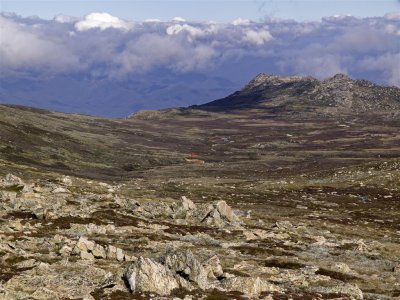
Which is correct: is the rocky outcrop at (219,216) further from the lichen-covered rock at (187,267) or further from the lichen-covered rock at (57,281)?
the lichen-covered rock at (187,267)

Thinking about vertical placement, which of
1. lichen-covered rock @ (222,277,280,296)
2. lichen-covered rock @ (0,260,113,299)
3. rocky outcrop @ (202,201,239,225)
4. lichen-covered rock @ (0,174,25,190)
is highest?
lichen-covered rock @ (0,174,25,190)

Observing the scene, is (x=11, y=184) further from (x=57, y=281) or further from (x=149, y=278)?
(x=149, y=278)

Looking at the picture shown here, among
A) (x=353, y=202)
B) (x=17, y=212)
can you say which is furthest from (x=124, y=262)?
(x=353, y=202)

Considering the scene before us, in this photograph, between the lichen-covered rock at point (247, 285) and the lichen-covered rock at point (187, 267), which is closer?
the lichen-covered rock at point (247, 285)

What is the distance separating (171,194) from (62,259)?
96967mm

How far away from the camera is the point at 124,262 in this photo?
53.4m

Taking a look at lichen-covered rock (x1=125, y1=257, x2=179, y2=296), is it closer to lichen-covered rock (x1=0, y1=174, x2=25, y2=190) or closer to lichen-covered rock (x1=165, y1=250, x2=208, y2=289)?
lichen-covered rock (x1=165, y1=250, x2=208, y2=289)

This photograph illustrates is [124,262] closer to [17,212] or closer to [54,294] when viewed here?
[54,294]

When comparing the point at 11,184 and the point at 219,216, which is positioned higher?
the point at 11,184

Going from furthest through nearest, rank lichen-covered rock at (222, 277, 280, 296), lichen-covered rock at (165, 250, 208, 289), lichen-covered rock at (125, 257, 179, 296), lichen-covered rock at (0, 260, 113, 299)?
lichen-covered rock at (165, 250, 208, 289) < lichen-covered rock at (222, 277, 280, 296) < lichen-covered rock at (125, 257, 179, 296) < lichen-covered rock at (0, 260, 113, 299)

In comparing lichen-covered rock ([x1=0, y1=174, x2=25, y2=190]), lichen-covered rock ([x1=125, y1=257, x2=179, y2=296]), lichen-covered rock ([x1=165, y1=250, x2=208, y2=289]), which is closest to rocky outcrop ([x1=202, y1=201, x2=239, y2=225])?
lichen-covered rock ([x1=0, y1=174, x2=25, y2=190])

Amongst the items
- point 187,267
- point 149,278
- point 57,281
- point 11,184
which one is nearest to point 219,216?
point 11,184

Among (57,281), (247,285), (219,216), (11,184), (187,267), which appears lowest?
(219,216)

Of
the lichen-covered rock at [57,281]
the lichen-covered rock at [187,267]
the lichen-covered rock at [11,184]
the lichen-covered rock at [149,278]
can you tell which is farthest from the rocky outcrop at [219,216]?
the lichen-covered rock at [149,278]
